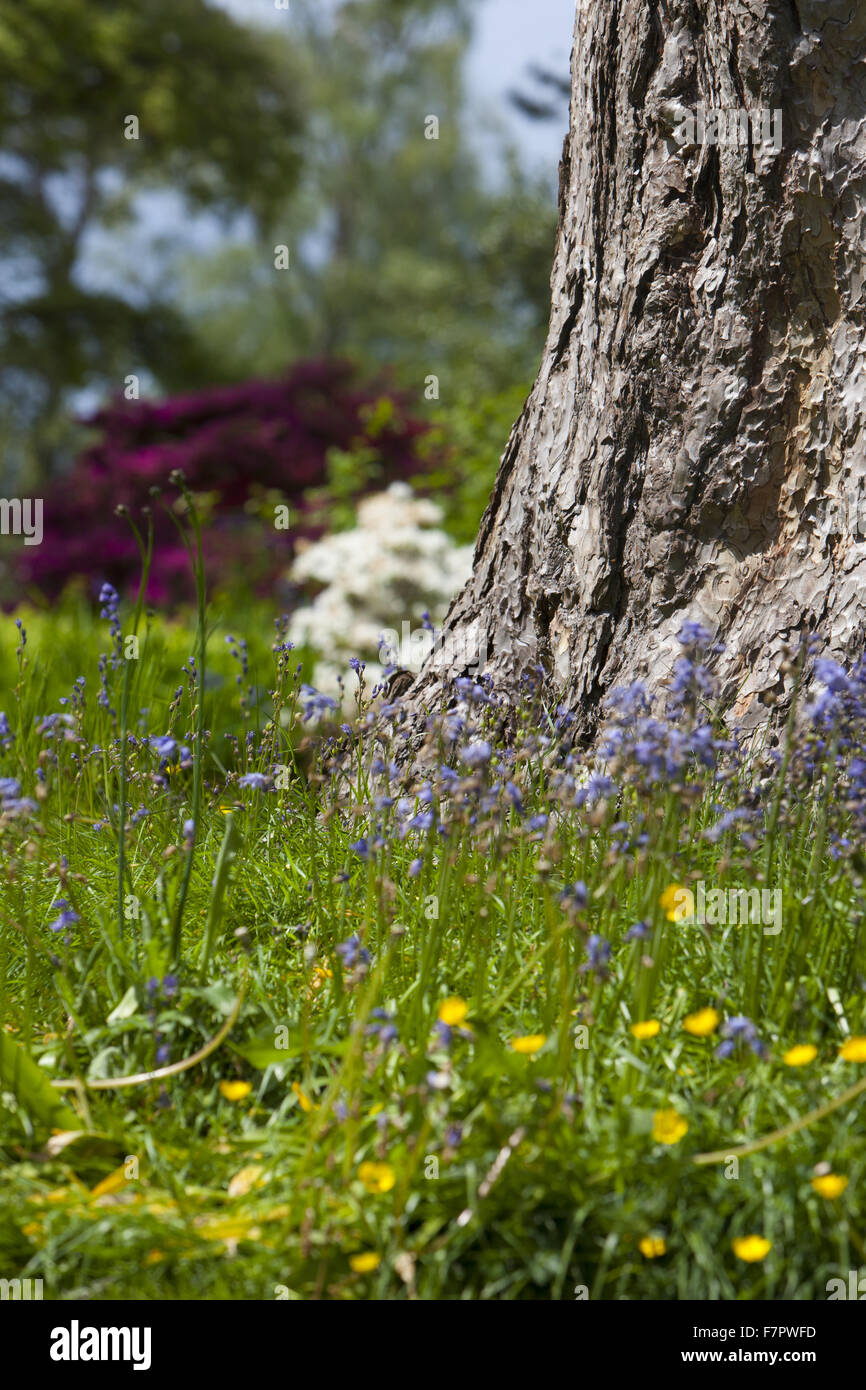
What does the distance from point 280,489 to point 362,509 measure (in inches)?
156

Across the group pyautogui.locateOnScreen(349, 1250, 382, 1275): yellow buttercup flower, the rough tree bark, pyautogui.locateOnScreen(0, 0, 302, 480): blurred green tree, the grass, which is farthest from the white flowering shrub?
pyautogui.locateOnScreen(0, 0, 302, 480): blurred green tree

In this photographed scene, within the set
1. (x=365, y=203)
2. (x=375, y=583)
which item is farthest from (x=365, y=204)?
(x=375, y=583)

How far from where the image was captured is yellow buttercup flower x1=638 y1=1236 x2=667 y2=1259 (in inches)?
66.4

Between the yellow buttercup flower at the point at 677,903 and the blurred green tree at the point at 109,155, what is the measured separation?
19.3 metres

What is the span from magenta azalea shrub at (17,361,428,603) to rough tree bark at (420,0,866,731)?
642cm

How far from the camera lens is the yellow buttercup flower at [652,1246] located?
1686 mm

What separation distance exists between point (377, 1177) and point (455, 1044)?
31 cm

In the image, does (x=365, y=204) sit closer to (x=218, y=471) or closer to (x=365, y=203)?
(x=365, y=203)

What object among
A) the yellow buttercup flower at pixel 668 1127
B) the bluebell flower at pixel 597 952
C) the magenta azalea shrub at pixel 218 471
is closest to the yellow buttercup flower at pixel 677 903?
the bluebell flower at pixel 597 952

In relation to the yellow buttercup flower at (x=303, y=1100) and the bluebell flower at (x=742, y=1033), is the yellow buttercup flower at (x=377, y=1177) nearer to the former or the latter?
the yellow buttercup flower at (x=303, y=1100)

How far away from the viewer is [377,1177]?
1.76m

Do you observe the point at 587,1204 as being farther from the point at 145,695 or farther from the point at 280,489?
the point at 280,489

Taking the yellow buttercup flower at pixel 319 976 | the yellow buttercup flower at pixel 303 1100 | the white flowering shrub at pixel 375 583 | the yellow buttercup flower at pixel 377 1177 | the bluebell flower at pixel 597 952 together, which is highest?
the white flowering shrub at pixel 375 583
